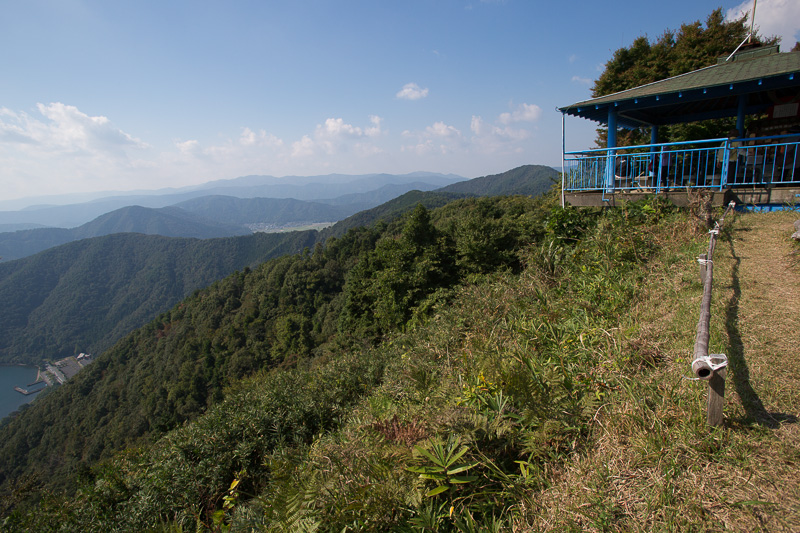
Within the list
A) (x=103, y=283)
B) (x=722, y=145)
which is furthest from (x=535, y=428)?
(x=103, y=283)

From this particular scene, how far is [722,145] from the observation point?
6473 millimetres

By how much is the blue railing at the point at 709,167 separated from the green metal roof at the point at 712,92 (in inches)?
33.3

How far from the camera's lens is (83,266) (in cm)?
12775

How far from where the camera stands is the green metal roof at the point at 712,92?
5.86 meters

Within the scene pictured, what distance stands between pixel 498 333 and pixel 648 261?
94.1 inches

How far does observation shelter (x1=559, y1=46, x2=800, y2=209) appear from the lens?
582cm

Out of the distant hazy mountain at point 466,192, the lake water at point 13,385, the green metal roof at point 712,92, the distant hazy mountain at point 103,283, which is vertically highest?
the green metal roof at point 712,92

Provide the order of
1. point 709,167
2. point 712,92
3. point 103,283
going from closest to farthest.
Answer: point 712,92
point 709,167
point 103,283

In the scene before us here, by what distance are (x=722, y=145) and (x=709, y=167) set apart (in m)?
0.86

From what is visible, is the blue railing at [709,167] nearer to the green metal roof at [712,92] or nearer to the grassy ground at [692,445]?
the green metal roof at [712,92]

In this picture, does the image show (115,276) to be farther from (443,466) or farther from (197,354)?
(443,466)

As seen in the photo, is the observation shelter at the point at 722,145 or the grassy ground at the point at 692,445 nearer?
the grassy ground at the point at 692,445

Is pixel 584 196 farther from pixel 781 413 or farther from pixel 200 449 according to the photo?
pixel 200 449

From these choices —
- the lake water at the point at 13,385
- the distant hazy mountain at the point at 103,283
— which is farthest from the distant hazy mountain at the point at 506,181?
the lake water at the point at 13,385
